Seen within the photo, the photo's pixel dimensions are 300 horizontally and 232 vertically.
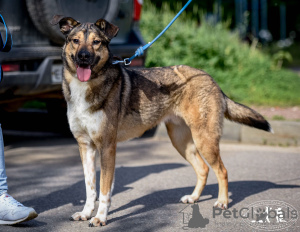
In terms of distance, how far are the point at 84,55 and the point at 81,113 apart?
0.47 m

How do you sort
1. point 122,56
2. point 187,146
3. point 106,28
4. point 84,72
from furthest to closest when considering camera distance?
point 122,56 → point 187,146 → point 106,28 → point 84,72

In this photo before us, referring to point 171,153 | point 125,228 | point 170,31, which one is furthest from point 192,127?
point 170,31

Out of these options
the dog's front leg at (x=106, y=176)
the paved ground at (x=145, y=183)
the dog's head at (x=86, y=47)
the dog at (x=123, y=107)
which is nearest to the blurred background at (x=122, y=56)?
the paved ground at (x=145, y=183)

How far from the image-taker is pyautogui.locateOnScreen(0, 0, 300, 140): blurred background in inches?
227

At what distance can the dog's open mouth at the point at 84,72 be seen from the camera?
3.82 meters

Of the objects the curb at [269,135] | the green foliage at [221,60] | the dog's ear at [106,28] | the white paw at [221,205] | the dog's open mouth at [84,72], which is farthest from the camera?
the green foliage at [221,60]

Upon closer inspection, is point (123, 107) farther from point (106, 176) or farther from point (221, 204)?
point (221, 204)

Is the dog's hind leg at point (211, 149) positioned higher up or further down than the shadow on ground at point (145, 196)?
higher up

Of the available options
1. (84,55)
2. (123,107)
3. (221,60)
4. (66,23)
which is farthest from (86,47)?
(221,60)

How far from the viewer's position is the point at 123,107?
4.15 m

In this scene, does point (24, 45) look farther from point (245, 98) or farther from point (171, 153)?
point (245, 98)

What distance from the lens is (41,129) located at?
7887 millimetres

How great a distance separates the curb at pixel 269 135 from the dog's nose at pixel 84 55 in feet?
11.6

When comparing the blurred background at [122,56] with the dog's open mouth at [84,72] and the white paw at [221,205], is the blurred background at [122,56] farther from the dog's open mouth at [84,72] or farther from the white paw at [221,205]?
the white paw at [221,205]
